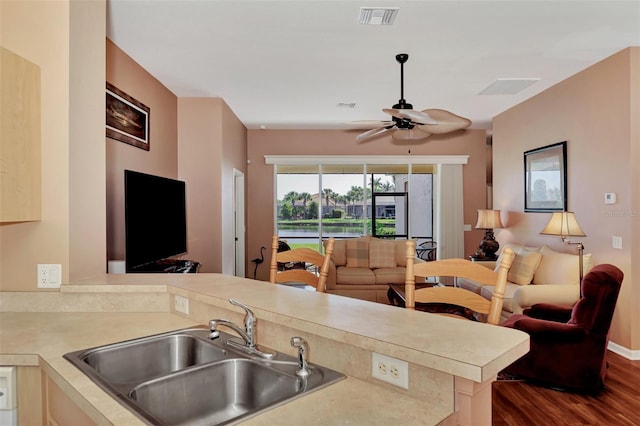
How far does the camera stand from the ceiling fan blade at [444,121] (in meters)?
3.59

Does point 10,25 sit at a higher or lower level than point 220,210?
higher

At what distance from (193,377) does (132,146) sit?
316cm

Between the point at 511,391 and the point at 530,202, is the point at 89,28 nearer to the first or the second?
the point at 511,391

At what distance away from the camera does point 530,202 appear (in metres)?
5.37

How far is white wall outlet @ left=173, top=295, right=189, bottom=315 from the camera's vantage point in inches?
72.2

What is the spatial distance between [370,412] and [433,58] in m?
3.64

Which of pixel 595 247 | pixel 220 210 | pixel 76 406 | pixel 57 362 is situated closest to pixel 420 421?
pixel 76 406

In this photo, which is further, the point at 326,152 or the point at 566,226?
the point at 326,152

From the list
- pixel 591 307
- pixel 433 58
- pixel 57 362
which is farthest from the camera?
pixel 433 58

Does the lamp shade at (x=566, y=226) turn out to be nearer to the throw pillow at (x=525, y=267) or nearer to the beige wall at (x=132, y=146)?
the throw pillow at (x=525, y=267)

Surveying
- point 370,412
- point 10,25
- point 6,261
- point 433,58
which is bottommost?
point 370,412

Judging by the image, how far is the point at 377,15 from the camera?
9.86 feet

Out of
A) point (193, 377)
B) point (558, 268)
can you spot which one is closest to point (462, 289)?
point (193, 377)

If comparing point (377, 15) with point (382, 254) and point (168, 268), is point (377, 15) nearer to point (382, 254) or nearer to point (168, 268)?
point (168, 268)
